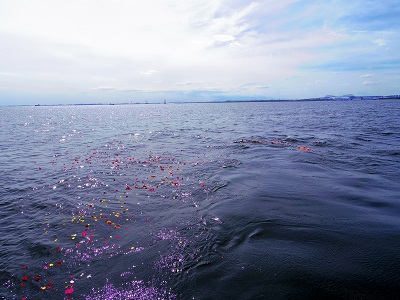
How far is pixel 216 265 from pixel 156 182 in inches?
350

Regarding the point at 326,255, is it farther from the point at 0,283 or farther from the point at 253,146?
the point at 253,146

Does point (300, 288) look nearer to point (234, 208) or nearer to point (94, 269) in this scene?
point (234, 208)

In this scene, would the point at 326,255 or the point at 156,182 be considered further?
the point at 156,182

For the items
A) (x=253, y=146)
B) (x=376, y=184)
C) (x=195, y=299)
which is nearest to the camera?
(x=195, y=299)

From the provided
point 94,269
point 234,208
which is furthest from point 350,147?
point 94,269

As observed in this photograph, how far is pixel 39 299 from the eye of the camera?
5.94 metres

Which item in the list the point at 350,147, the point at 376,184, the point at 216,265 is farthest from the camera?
the point at 350,147

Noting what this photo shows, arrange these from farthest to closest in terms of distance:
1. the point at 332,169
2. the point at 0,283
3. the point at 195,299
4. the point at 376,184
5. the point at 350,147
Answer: the point at 350,147 → the point at 332,169 → the point at 376,184 → the point at 0,283 → the point at 195,299

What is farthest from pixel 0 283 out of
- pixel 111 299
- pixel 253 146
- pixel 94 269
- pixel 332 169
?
→ pixel 253 146

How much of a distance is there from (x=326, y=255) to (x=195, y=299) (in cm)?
442

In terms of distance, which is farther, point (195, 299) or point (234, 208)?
point (234, 208)

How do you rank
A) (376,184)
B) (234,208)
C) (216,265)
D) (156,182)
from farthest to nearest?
(156,182)
(376,184)
(234,208)
(216,265)

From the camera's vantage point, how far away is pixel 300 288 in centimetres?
602

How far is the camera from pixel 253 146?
86.4 feet
